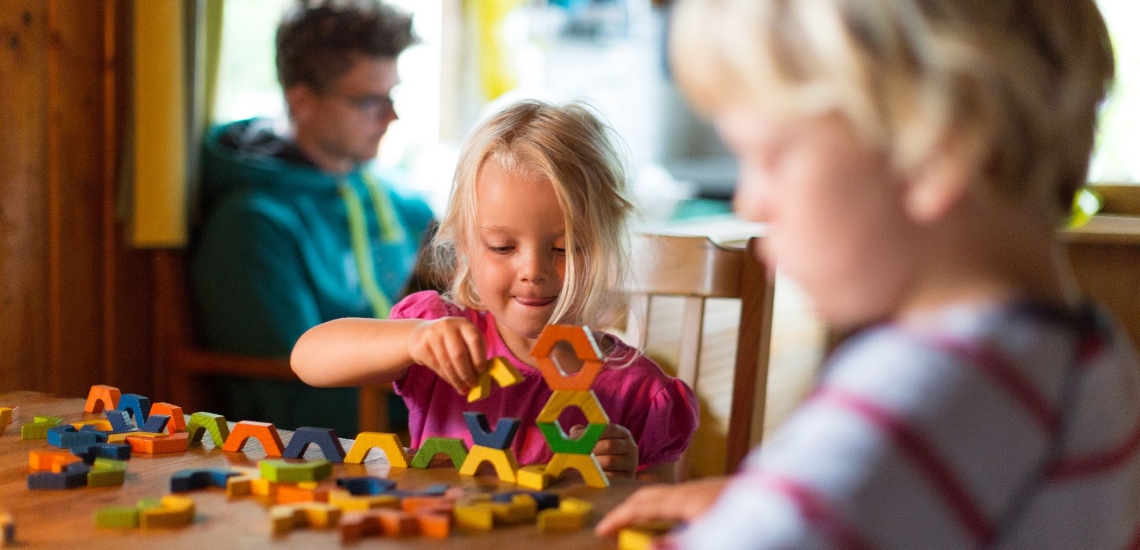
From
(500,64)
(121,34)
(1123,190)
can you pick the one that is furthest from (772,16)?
(500,64)

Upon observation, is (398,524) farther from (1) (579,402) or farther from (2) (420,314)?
(2) (420,314)

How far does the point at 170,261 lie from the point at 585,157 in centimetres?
171

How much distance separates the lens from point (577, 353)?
0.85 m

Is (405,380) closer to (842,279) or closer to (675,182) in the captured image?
(842,279)

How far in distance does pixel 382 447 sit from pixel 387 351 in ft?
0.45

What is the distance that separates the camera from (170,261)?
2.55 metres

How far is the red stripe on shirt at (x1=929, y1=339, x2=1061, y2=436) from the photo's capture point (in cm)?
46

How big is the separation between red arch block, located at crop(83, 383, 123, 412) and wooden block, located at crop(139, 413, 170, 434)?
0.38ft

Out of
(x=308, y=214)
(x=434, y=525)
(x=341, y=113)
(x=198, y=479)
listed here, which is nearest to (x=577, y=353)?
(x=434, y=525)

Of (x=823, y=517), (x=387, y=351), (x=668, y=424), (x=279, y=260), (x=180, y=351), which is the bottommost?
(x=180, y=351)

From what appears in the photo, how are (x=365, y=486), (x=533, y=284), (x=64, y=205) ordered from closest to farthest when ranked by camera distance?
(x=365, y=486), (x=533, y=284), (x=64, y=205)

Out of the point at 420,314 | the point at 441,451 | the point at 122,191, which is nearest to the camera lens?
the point at 441,451

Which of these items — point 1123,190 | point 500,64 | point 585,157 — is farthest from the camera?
point 500,64

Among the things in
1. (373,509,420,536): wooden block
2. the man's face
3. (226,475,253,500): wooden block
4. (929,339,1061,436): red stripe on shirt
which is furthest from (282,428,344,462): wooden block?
the man's face
